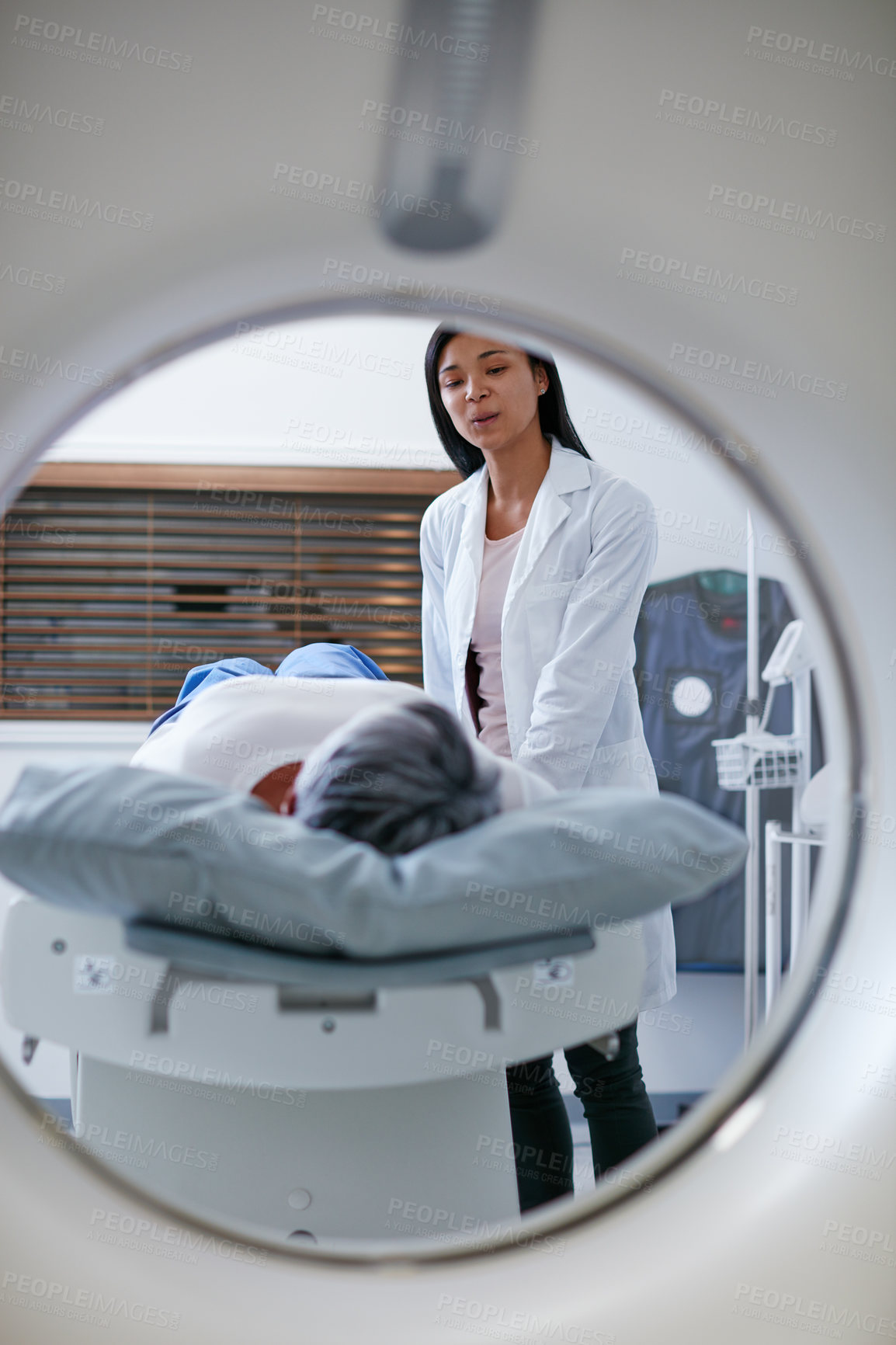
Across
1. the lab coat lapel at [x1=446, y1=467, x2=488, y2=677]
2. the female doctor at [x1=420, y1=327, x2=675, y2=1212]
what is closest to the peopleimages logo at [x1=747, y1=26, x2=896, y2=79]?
the female doctor at [x1=420, y1=327, x2=675, y2=1212]

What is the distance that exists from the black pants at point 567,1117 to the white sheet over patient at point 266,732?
517 mm

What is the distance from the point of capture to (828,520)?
0.56 m

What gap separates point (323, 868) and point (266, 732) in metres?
0.38

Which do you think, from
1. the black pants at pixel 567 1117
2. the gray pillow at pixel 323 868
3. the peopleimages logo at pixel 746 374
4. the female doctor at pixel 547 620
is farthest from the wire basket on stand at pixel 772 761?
the peopleimages logo at pixel 746 374

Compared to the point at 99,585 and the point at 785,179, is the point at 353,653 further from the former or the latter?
the point at 99,585

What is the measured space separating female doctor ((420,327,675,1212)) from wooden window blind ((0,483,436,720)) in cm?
109

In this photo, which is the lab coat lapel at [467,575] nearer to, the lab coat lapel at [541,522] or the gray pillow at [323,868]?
the lab coat lapel at [541,522]

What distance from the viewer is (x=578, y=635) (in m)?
1.28

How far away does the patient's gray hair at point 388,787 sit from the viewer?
70 centimetres

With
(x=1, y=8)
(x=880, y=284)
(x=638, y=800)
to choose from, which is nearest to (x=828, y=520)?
(x=880, y=284)

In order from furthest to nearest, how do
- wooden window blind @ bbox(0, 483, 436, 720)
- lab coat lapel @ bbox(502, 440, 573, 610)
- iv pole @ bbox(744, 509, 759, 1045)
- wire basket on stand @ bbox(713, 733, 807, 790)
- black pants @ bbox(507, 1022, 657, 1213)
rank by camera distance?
wooden window blind @ bbox(0, 483, 436, 720) < iv pole @ bbox(744, 509, 759, 1045) < wire basket on stand @ bbox(713, 733, 807, 790) < lab coat lapel @ bbox(502, 440, 573, 610) < black pants @ bbox(507, 1022, 657, 1213)

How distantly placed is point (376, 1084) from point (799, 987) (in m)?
0.36

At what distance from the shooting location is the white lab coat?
125 cm

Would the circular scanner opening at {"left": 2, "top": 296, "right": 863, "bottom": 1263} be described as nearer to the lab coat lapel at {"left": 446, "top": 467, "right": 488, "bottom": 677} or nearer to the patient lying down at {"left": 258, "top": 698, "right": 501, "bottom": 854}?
the lab coat lapel at {"left": 446, "top": 467, "right": 488, "bottom": 677}
